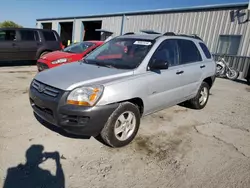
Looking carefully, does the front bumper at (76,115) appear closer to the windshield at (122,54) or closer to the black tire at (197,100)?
the windshield at (122,54)

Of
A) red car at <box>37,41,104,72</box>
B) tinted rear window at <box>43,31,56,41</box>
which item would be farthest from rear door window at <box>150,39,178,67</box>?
tinted rear window at <box>43,31,56,41</box>

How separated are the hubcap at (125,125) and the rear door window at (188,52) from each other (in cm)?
170

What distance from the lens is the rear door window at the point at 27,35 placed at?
30.1ft

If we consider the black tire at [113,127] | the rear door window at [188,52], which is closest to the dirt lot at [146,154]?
the black tire at [113,127]

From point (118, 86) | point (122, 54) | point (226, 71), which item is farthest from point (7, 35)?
point (226, 71)

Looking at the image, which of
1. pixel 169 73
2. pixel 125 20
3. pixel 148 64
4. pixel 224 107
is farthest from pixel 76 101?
pixel 125 20

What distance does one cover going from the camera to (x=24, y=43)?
9.13 m

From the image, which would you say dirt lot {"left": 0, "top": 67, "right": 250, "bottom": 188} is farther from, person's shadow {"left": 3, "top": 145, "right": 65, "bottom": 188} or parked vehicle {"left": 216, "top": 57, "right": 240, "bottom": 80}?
parked vehicle {"left": 216, "top": 57, "right": 240, "bottom": 80}

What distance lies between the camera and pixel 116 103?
272 cm

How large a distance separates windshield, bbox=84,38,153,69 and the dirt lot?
50.4 inches

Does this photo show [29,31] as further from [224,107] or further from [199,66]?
[224,107]

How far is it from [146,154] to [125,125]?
1.74 feet

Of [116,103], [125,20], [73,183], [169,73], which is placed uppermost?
[125,20]

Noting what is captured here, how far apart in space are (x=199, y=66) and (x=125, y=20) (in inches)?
547
